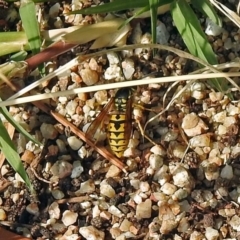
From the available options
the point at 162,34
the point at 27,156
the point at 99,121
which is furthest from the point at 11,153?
the point at 162,34

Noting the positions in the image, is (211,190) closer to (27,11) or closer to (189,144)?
(189,144)

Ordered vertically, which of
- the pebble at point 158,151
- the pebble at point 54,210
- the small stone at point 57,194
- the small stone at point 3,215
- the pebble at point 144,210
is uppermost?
the pebble at point 158,151

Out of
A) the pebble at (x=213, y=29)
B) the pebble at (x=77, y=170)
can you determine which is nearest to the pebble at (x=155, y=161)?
the pebble at (x=77, y=170)

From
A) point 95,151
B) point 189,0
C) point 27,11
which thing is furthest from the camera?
point 95,151

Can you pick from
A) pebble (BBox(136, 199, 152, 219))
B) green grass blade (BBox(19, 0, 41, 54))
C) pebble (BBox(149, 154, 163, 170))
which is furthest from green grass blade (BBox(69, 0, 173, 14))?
pebble (BBox(136, 199, 152, 219))

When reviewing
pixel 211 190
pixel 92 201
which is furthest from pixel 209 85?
pixel 92 201

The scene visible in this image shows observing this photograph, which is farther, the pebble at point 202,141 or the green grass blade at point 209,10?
the pebble at point 202,141

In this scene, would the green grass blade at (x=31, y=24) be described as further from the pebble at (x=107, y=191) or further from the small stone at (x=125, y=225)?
the small stone at (x=125, y=225)
